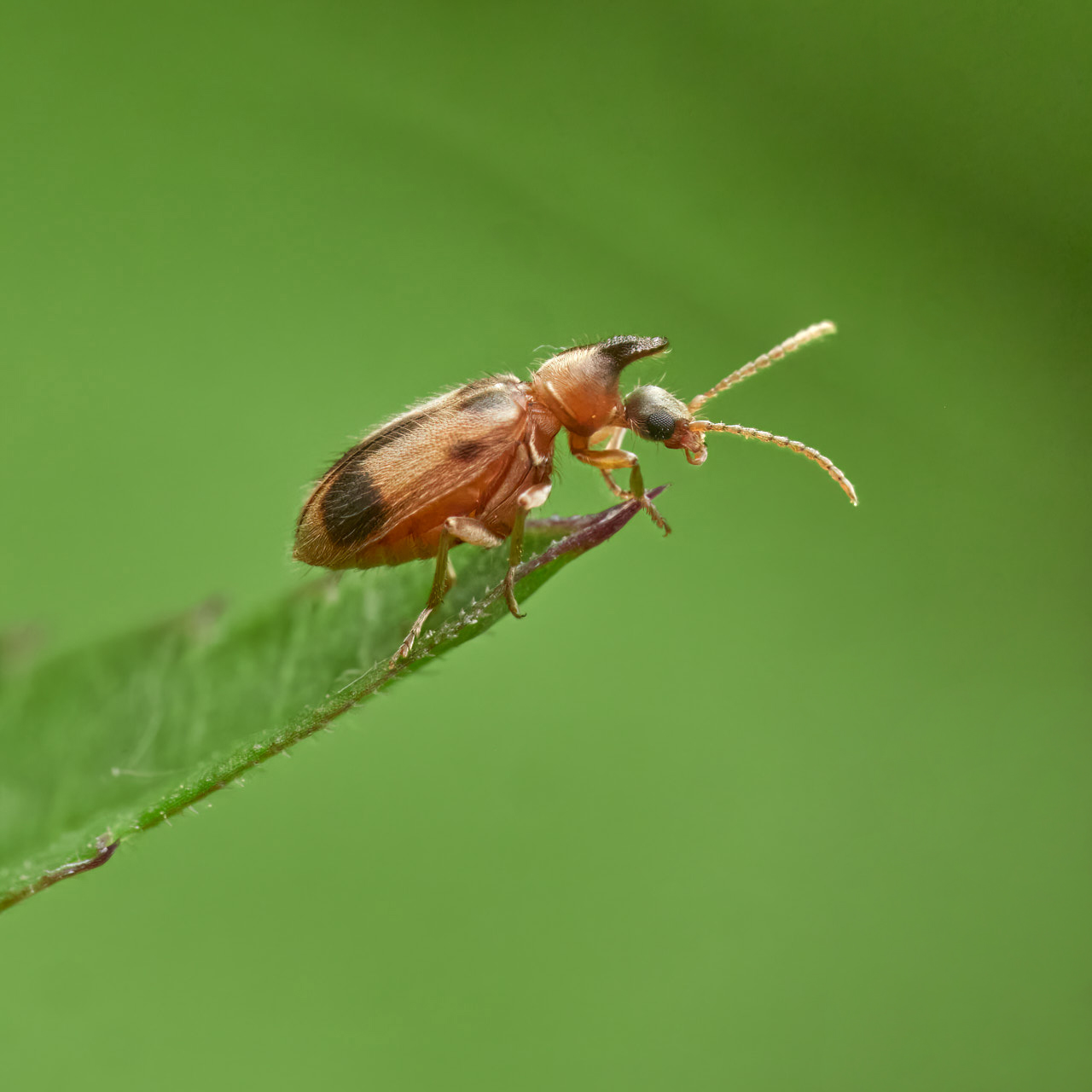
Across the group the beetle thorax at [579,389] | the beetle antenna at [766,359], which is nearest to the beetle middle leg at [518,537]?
the beetle thorax at [579,389]

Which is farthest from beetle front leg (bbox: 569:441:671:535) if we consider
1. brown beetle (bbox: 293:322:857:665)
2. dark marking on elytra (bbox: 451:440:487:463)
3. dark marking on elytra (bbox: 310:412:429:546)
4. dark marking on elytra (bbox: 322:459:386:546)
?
dark marking on elytra (bbox: 322:459:386:546)

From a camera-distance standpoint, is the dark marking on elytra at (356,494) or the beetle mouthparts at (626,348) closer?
the dark marking on elytra at (356,494)

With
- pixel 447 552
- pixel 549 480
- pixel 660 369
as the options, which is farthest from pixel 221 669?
pixel 660 369

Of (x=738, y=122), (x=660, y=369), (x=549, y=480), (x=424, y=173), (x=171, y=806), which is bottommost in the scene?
(x=171, y=806)

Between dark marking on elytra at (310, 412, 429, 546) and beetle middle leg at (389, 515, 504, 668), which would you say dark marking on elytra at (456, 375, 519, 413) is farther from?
beetle middle leg at (389, 515, 504, 668)

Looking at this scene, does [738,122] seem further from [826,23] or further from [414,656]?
[414,656]

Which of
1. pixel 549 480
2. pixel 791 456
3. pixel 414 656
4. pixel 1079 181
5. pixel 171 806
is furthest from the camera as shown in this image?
pixel 791 456

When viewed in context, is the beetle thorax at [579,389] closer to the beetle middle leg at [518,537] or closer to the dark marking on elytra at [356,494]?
the beetle middle leg at [518,537]
